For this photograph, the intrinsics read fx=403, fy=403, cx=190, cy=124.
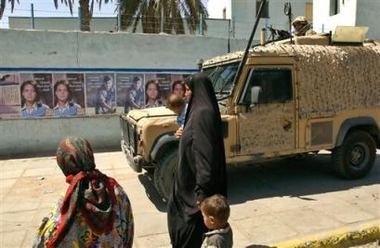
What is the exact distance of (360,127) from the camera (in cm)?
714

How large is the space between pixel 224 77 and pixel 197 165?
400 cm

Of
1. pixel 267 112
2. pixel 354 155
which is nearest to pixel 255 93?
pixel 267 112

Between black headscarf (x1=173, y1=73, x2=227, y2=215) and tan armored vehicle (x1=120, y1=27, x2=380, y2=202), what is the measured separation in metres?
2.86

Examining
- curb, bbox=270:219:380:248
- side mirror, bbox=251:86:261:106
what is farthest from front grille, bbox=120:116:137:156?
curb, bbox=270:219:380:248

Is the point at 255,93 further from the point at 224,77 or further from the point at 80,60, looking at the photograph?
the point at 80,60

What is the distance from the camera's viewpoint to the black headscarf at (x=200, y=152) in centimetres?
264

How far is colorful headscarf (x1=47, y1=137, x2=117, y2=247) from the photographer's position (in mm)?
2006

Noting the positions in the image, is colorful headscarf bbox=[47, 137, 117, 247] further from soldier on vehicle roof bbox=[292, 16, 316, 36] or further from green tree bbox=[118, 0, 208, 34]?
green tree bbox=[118, 0, 208, 34]

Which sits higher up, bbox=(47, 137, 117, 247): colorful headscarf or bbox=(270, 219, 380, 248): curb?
bbox=(47, 137, 117, 247): colorful headscarf

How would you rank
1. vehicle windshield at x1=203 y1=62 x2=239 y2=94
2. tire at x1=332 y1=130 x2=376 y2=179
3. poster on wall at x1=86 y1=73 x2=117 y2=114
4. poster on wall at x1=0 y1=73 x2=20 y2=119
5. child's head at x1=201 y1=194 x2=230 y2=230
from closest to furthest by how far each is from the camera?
child's head at x1=201 y1=194 x2=230 y2=230
vehicle windshield at x1=203 y1=62 x2=239 y2=94
tire at x1=332 y1=130 x2=376 y2=179
poster on wall at x1=0 y1=73 x2=20 y2=119
poster on wall at x1=86 y1=73 x2=117 y2=114

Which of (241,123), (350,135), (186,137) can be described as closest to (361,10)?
(350,135)

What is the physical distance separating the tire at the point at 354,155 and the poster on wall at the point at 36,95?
22.2 ft

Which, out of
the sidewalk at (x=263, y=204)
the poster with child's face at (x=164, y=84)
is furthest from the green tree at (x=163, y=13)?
the sidewalk at (x=263, y=204)

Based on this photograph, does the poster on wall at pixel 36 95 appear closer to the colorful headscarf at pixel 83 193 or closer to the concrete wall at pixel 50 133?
the concrete wall at pixel 50 133
